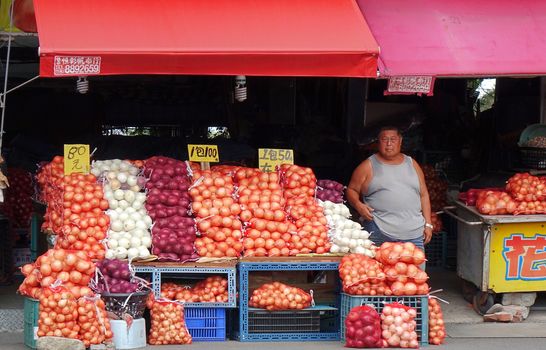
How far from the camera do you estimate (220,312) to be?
333 inches

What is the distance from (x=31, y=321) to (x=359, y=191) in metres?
3.32

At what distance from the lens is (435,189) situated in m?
Answer: 12.3

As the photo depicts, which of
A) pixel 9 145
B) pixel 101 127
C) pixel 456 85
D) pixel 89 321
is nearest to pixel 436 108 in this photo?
pixel 456 85

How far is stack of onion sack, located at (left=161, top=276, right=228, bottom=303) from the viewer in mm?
8391

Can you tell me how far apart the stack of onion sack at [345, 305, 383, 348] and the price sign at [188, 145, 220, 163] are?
2116mm

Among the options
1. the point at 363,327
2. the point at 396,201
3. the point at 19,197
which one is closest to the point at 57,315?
the point at 363,327

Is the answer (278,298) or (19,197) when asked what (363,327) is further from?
(19,197)

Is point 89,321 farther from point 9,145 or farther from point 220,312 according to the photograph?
point 9,145

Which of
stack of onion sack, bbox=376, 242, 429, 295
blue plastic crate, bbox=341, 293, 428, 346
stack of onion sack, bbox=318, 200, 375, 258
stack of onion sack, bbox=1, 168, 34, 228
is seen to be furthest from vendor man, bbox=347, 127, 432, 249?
A: stack of onion sack, bbox=1, 168, 34, 228

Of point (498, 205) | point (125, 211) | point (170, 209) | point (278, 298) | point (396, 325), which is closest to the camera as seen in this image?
point (396, 325)

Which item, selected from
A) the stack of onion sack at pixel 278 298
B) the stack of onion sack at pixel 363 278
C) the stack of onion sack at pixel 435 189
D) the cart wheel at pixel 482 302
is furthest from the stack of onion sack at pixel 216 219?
the stack of onion sack at pixel 435 189

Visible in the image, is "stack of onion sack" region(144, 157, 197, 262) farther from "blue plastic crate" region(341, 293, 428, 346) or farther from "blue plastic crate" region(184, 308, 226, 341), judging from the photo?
"blue plastic crate" region(341, 293, 428, 346)

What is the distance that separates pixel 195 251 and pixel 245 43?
185 cm

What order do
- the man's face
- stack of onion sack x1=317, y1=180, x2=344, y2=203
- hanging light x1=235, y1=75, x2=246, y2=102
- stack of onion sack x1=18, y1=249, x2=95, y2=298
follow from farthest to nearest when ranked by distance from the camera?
hanging light x1=235, y1=75, x2=246, y2=102 → the man's face → stack of onion sack x1=317, y1=180, x2=344, y2=203 → stack of onion sack x1=18, y1=249, x2=95, y2=298
